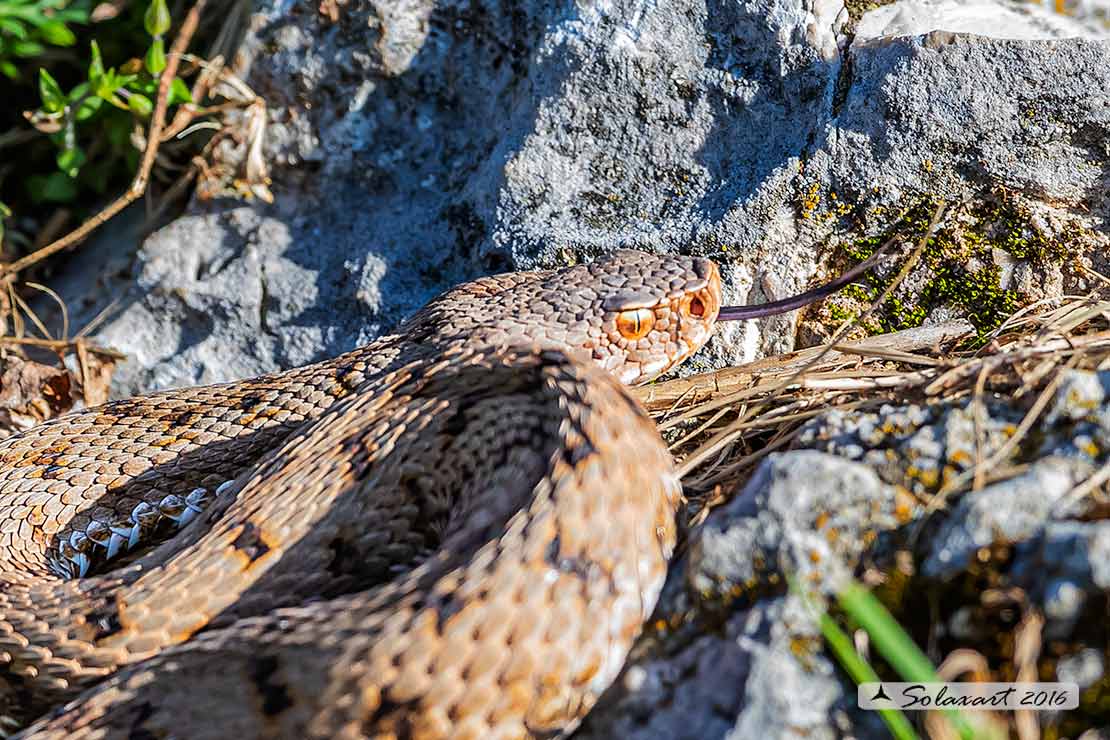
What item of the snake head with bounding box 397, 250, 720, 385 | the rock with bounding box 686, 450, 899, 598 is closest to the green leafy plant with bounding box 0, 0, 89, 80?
the snake head with bounding box 397, 250, 720, 385

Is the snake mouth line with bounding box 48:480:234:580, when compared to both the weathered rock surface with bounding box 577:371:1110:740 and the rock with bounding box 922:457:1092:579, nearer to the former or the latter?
the weathered rock surface with bounding box 577:371:1110:740

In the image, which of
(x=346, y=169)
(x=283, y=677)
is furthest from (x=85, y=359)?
(x=283, y=677)

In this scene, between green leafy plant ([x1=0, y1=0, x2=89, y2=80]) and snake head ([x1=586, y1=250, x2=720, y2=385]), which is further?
green leafy plant ([x1=0, y1=0, x2=89, y2=80])

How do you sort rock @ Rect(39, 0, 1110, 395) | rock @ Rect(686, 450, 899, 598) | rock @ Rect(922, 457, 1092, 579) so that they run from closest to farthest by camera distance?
rock @ Rect(922, 457, 1092, 579), rock @ Rect(686, 450, 899, 598), rock @ Rect(39, 0, 1110, 395)

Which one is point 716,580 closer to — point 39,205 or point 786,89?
point 786,89

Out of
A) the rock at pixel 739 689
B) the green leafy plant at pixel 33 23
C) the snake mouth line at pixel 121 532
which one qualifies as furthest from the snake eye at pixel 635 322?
the green leafy plant at pixel 33 23

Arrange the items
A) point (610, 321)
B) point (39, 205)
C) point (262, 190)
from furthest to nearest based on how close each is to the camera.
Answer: point (39, 205), point (262, 190), point (610, 321)

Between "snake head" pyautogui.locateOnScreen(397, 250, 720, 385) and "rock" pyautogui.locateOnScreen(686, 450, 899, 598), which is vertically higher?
"snake head" pyautogui.locateOnScreen(397, 250, 720, 385)

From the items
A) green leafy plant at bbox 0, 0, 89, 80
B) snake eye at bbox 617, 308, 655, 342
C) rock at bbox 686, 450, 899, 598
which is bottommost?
rock at bbox 686, 450, 899, 598

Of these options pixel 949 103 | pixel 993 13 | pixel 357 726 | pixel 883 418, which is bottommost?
pixel 357 726

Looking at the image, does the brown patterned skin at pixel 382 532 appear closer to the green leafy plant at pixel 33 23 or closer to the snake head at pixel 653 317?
the snake head at pixel 653 317
